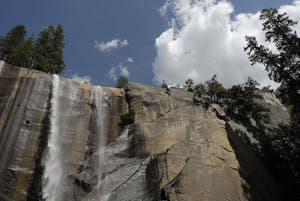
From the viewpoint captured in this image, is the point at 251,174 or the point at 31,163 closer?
the point at 31,163

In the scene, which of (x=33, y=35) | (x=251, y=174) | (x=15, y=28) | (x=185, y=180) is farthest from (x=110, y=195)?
(x=15, y=28)

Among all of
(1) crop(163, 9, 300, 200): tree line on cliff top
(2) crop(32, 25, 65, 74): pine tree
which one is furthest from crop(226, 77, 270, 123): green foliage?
(2) crop(32, 25, 65, 74): pine tree

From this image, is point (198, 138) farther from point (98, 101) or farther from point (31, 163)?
point (31, 163)

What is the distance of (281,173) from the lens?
19.0m

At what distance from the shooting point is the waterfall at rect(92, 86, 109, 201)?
12703 mm

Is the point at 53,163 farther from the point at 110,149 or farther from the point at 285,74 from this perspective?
the point at 285,74

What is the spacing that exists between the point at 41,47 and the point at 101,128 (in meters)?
17.8

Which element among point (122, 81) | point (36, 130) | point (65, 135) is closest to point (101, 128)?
point (65, 135)

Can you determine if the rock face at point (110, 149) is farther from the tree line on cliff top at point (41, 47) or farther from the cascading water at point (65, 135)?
the tree line on cliff top at point (41, 47)

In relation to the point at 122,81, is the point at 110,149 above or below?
below

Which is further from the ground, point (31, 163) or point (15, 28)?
point (15, 28)

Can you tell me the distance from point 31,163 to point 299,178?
2236cm

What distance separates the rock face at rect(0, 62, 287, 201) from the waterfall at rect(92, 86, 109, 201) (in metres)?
0.07

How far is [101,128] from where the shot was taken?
16.2 metres
